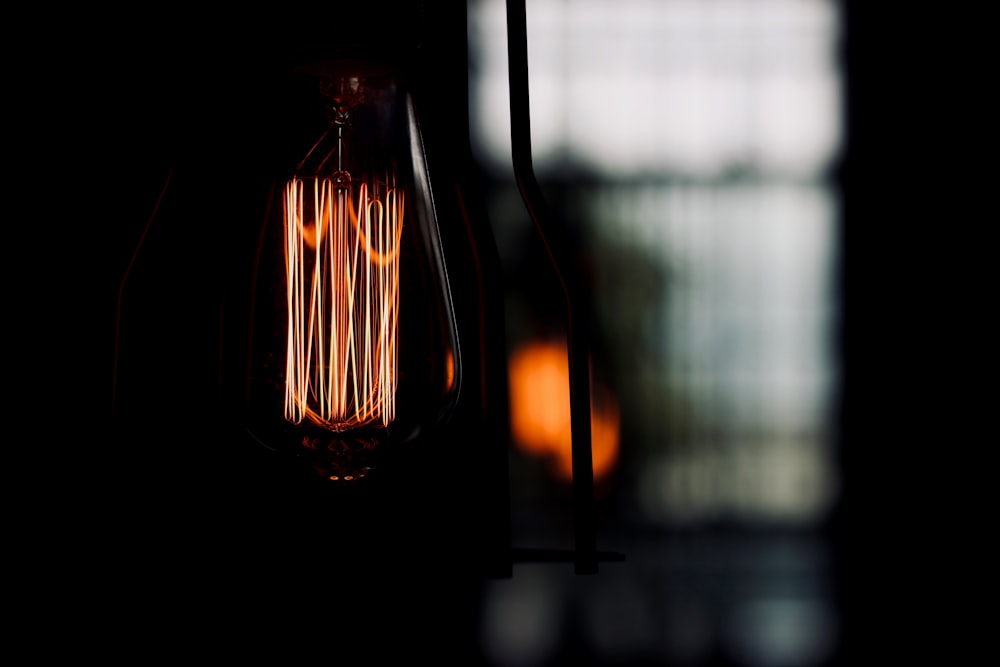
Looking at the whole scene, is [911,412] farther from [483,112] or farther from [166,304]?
[166,304]

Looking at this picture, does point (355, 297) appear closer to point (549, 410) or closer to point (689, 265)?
point (549, 410)

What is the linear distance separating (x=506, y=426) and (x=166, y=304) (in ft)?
0.72

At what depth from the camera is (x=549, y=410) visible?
1824mm

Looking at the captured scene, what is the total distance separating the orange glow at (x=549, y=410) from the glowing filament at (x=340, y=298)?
1395mm

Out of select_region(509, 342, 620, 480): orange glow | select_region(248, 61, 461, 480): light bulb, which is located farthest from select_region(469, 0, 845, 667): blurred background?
select_region(248, 61, 461, 480): light bulb

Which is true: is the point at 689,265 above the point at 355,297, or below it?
above

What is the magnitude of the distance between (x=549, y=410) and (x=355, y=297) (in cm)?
146

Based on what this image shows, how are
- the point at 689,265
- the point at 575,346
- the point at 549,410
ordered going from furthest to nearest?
the point at 689,265
the point at 549,410
the point at 575,346

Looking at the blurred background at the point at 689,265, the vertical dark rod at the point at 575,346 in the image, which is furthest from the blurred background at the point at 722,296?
the vertical dark rod at the point at 575,346

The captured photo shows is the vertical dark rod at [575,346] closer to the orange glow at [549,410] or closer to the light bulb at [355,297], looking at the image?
the light bulb at [355,297]

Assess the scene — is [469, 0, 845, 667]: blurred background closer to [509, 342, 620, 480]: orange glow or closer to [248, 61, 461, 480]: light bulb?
[509, 342, 620, 480]: orange glow

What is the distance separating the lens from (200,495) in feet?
1.49

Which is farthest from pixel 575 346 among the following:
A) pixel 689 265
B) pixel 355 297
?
pixel 689 265

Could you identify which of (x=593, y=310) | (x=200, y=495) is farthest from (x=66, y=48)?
(x=593, y=310)
